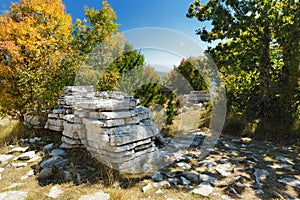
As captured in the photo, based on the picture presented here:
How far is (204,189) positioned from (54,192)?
2130mm

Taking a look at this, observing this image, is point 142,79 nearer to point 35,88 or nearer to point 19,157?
point 35,88

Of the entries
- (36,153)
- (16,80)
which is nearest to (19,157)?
(36,153)

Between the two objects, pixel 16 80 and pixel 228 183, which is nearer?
pixel 228 183

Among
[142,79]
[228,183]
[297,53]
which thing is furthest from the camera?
[142,79]

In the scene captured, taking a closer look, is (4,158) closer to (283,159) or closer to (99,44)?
(283,159)

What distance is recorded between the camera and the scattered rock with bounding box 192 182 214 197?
2441mm

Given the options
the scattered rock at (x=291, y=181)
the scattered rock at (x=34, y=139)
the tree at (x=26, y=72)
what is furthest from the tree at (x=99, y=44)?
the scattered rock at (x=291, y=181)

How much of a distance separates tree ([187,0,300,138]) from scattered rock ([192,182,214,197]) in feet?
11.9

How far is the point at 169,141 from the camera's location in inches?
194

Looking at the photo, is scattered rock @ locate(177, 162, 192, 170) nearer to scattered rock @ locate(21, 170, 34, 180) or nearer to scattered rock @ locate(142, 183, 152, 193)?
scattered rock @ locate(142, 183, 152, 193)

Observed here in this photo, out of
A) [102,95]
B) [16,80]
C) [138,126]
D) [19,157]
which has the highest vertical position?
[16,80]

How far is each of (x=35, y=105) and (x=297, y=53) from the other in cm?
759

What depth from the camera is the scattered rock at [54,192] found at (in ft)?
7.75

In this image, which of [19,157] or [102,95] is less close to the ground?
[102,95]
